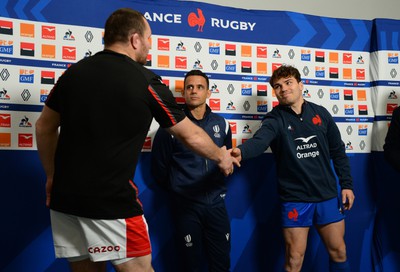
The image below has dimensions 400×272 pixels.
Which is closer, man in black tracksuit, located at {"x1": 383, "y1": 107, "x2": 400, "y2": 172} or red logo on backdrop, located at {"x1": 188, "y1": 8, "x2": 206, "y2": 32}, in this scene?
man in black tracksuit, located at {"x1": 383, "y1": 107, "x2": 400, "y2": 172}

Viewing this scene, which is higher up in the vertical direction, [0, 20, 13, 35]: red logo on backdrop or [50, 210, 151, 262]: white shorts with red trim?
[0, 20, 13, 35]: red logo on backdrop

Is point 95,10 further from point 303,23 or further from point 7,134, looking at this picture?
point 303,23

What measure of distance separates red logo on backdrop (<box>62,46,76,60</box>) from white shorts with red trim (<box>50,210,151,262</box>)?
47.5 inches

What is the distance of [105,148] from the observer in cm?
124

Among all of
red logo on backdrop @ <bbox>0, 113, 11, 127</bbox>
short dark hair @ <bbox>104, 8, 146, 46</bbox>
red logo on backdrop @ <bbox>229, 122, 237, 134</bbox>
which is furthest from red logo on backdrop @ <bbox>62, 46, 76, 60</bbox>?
red logo on backdrop @ <bbox>229, 122, 237, 134</bbox>

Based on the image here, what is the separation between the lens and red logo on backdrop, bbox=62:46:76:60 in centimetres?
220

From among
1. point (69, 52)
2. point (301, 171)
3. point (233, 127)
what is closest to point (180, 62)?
point (233, 127)

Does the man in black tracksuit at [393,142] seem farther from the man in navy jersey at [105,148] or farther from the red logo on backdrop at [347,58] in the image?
the man in navy jersey at [105,148]

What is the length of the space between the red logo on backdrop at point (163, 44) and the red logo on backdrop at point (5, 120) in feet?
3.39

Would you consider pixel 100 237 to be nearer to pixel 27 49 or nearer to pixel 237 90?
pixel 27 49

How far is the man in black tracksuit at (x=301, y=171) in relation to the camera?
2.05 meters

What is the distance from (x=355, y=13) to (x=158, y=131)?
2019 millimetres

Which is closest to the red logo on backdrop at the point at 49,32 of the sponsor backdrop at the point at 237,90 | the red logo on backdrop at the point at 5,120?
the sponsor backdrop at the point at 237,90

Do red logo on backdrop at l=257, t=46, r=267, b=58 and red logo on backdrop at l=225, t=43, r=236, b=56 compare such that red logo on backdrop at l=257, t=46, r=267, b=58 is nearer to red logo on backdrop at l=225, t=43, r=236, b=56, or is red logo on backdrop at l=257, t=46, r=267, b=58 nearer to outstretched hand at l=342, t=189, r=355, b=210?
red logo on backdrop at l=225, t=43, r=236, b=56
